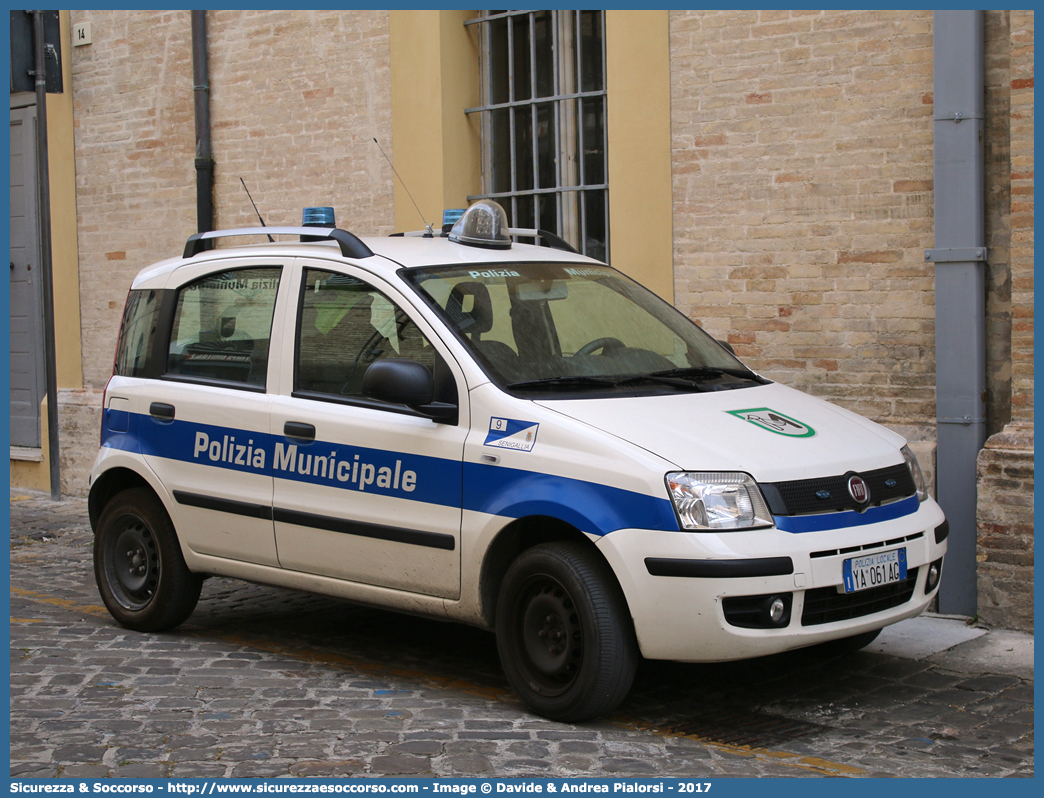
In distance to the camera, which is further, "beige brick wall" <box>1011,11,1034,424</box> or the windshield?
"beige brick wall" <box>1011,11,1034,424</box>

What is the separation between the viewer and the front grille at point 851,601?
4.49m

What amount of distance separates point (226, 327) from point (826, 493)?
303 cm

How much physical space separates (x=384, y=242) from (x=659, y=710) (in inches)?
98.3

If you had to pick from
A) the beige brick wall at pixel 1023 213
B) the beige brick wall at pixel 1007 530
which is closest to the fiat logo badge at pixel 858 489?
the beige brick wall at pixel 1007 530

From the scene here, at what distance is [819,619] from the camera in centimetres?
452

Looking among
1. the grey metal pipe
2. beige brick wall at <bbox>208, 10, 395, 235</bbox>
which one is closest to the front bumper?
beige brick wall at <bbox>208, 10, 395, 235</bbox>

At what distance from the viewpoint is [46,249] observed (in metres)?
11.3

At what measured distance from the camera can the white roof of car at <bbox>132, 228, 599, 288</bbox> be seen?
215 inches

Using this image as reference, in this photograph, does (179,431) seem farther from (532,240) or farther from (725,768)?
(532,240)

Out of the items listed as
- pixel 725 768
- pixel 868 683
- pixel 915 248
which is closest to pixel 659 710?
pixel 725 768

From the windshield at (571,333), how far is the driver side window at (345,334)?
19cm

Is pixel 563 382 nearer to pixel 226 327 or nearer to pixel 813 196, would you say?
pixel 226 327

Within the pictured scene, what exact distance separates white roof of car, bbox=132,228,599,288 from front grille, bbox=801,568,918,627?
2144 millimetres

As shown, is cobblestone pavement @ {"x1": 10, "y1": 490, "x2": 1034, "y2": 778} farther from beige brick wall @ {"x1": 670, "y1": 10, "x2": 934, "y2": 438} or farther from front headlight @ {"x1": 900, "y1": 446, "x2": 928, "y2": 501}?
beige brick wall @ {"x1": 670, "y1": 10, "x2": 934, "y2": 438}
